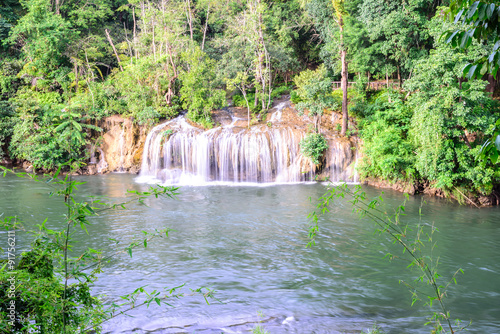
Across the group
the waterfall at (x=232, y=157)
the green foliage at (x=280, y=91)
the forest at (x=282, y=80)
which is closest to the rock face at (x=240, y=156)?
the waterfall at (x=232, y=157)

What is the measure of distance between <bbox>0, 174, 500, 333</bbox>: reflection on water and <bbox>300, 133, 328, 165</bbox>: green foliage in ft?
13.3

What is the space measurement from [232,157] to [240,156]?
0.42 metres

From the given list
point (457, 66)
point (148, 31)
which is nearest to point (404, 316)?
point (457, 66)

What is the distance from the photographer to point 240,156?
19953 mm

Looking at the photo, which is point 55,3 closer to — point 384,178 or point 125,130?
point 125,130

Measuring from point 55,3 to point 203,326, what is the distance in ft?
103

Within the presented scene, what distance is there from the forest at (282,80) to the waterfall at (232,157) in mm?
1417

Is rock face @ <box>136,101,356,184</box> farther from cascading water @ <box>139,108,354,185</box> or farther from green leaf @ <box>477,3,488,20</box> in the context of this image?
green leaf @ <box>477,3,488,20</box>

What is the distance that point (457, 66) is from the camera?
13609mm

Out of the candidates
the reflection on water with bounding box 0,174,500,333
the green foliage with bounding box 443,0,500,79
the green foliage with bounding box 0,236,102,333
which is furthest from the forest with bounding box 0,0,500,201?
the green foliage with bounding box 443,0,500,79

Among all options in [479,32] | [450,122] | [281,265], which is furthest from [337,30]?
[479,32]

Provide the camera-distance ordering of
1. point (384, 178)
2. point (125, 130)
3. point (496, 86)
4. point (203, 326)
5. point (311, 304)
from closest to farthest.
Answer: point (203, 326), point (311, 304), point (384, 178), point (496, 86), point (125, 130)

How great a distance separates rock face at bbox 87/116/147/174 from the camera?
862 inches

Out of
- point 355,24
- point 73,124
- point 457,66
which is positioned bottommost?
point 73,124
